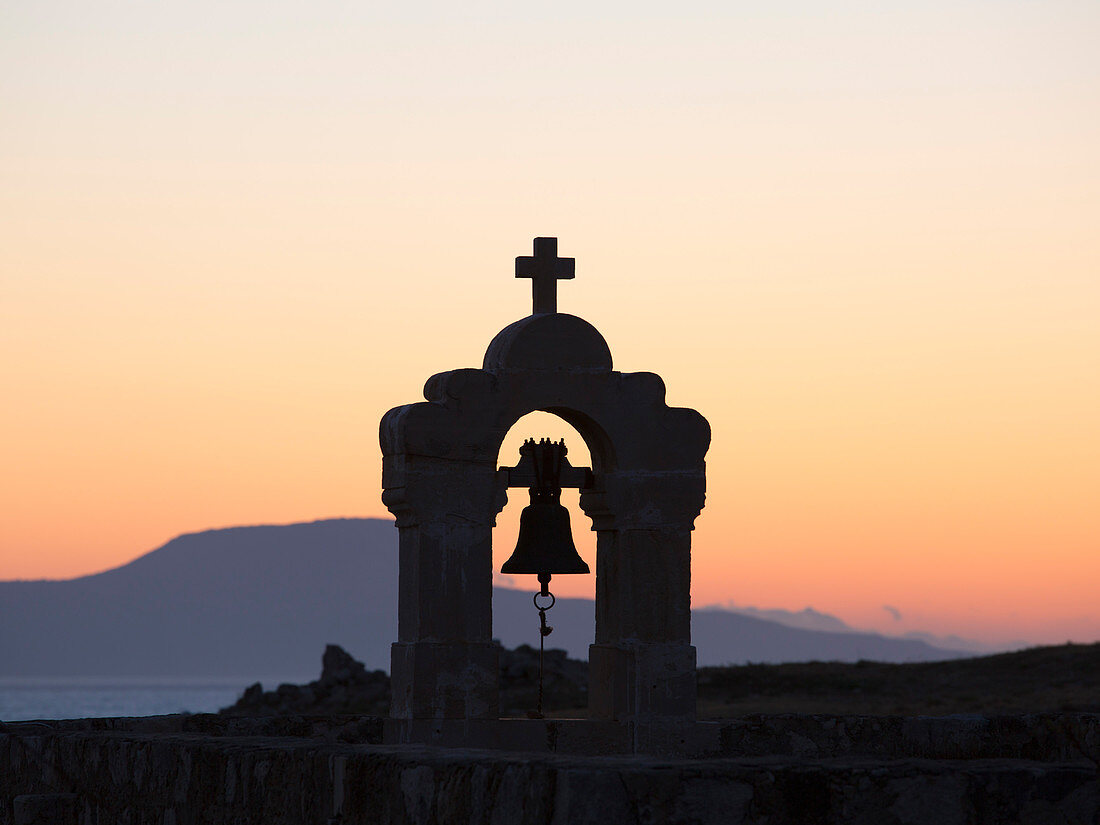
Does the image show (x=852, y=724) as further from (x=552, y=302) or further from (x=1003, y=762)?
(x=1003, y=762)

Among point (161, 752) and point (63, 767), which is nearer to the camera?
point (161, 752)

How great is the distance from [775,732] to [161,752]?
163 inches

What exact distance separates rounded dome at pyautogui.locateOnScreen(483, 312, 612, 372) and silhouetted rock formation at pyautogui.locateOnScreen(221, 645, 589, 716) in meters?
20.1

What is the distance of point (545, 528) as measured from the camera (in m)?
11.4

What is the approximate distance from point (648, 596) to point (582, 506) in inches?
28.2

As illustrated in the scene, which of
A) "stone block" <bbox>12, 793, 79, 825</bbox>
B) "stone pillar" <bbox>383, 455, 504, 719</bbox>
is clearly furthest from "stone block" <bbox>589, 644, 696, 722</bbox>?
"stone block" <bbox>12, 793, 79, 825</bbox>

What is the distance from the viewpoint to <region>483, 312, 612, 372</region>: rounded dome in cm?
1110

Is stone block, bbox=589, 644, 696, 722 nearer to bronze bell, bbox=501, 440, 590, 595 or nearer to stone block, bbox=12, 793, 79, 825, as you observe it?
bronze bell, bbox=501, 440, 590, 595

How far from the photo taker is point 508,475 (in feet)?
36.8

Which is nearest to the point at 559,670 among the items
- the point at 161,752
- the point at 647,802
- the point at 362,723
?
the point at 362,723

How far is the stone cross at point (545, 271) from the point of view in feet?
38.1

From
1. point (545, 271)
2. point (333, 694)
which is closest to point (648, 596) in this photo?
point (545, 271)

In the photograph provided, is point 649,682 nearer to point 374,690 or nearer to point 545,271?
point 545,271

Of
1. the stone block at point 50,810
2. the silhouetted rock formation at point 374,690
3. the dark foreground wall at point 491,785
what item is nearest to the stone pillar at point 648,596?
the dark foreground wall at point 491,785
